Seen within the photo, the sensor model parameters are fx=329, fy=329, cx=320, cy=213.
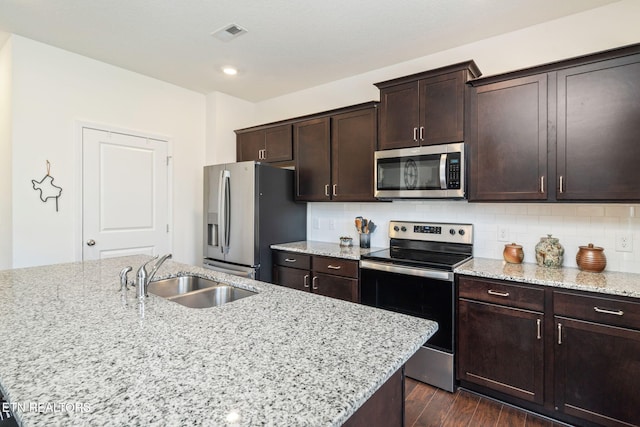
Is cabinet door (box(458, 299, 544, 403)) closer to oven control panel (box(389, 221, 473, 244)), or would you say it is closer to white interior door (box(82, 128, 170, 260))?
oven control panel (box(389, 221, 473, 244))

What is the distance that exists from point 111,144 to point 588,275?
413cm

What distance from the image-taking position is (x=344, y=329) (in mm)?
1172

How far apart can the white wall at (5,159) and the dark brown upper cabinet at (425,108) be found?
3.16m

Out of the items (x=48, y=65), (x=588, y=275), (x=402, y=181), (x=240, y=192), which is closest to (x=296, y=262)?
(x=240, y=192)

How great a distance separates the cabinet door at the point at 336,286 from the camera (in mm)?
2809

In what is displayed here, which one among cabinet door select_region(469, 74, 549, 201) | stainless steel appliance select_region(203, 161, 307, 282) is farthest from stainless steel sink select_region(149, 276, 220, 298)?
cabinet door select_region(469, 74, 549, 201)

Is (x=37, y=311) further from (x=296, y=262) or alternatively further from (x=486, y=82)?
(x=486, y=82)

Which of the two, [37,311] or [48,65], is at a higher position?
[48,65]

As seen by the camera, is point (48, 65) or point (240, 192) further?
point (240, 192)

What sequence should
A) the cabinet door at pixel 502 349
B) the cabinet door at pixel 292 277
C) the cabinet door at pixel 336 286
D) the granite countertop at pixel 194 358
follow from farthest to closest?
1. the cabinet door at pixel 292 277
2. the cabinet door at pixel 336 286
3. the cabinet door at pixel 502 349
4. the granite countertop at pixel 194 358

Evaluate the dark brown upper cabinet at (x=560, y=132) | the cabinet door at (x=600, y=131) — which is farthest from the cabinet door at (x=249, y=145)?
the cabinet door at (x=600, y=131)

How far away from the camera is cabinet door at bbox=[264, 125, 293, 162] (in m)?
3.59

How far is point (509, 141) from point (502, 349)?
139 centimetres

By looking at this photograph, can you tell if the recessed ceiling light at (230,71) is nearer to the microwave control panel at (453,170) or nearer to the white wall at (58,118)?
the white wall at (58,118)
